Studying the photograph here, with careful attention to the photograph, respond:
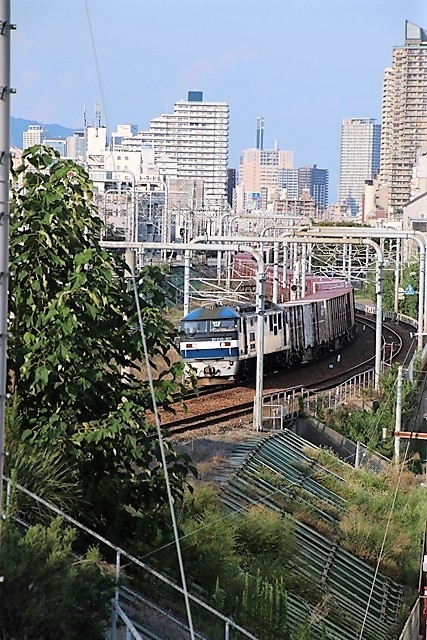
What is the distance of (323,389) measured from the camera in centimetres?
2441

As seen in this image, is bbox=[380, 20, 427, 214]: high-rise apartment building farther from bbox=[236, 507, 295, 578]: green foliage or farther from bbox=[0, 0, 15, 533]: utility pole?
bbox=[0, 0, 15, 533]: utility pole

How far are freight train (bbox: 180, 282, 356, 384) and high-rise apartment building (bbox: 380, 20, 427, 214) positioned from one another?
12249cm

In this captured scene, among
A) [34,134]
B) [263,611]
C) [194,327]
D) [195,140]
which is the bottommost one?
[263,611]

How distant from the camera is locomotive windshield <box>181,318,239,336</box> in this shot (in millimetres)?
23625

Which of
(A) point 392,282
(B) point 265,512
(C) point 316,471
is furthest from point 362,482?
(A) point 392,282

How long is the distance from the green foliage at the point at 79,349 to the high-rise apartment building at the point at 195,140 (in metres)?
166

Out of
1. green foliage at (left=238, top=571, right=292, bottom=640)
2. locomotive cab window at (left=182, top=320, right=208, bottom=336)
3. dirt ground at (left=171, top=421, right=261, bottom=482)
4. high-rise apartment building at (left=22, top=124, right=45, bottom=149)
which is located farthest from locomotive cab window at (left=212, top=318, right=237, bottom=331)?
green foliage at (left=238, top=571, right=292, bottom=640)

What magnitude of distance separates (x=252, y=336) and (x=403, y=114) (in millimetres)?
139520

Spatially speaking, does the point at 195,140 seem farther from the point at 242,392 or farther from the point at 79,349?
the point at 79,349

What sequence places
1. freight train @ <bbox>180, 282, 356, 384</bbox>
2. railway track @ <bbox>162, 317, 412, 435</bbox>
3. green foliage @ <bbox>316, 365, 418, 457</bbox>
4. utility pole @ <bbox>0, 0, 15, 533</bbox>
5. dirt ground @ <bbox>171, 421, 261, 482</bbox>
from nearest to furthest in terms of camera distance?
utility pole @ <bbox>0, 0, 15, 533</bbox> < dirt ground @ <bbox>171, 421, 261, 482</bbox> < railway track @ <bbox>162, 317, 412, 435</bbox> < green foliage @ <bbox>316, 365, 418, 457</bbox> < freight train @ <bbox>180, 282, 356, 384</bbox>

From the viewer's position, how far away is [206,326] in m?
23.7

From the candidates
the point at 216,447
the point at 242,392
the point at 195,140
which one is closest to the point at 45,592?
the point at 216,447

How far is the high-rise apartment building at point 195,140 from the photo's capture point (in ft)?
595

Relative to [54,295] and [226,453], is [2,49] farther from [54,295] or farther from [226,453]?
[226,453]
